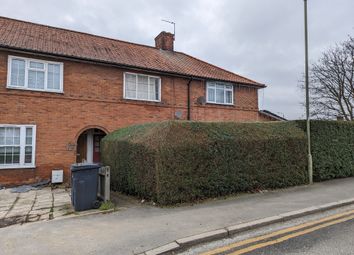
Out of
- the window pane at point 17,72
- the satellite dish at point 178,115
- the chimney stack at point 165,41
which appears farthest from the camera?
the chimney stack at point 165,41

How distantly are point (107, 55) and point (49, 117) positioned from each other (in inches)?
176

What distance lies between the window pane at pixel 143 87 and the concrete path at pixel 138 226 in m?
7.94

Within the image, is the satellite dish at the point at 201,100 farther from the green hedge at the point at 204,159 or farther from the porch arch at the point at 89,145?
the green hedge at the point at 204,159

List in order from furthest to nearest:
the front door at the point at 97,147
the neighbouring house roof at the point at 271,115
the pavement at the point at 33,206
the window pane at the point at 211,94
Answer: the neighbouring house roof at the point at 271,115 < the window pane at the point at 211,94 < the front door at the point at 97,147 < the pavement at the point at 33,206

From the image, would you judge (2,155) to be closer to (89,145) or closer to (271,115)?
(89,145)

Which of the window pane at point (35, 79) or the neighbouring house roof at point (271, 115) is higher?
the window pane at point (35, 79)

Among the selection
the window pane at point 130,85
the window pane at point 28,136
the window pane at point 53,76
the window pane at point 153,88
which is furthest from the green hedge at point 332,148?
the window pane at point 28,136

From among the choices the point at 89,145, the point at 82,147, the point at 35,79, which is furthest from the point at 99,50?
the point at 82,147

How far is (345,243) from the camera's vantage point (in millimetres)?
4527

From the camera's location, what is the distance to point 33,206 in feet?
25.0

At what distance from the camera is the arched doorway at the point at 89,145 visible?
13.4m

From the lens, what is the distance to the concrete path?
4.62 m

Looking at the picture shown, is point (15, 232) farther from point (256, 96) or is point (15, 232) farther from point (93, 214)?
point (256, 96)

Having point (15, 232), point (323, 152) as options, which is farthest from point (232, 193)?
point (15, 232)
